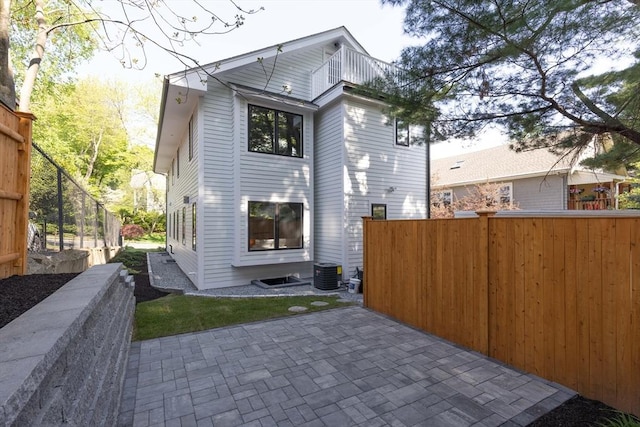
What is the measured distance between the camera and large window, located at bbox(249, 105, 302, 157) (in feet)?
28.2

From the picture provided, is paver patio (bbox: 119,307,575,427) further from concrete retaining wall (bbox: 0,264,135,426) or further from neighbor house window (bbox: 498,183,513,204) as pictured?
neighbor house window (bbox: 498,183,513,204)

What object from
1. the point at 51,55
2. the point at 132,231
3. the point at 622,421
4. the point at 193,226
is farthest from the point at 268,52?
the point at 132,231

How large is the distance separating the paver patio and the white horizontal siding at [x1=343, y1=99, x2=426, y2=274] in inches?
177

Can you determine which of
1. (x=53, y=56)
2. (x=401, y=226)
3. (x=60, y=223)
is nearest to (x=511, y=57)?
(x=401, y=226)

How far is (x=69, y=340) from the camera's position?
1664 millimetres

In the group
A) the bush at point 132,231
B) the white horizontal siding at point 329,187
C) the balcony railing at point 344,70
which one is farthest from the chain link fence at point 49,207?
the bush at point 132,231

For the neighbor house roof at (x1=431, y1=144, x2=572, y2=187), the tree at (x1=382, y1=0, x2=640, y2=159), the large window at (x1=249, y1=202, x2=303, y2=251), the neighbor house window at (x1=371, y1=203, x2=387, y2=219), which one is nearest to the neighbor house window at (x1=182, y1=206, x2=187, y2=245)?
the large window at (x1=249, y1=202, x2=303, y2=251)

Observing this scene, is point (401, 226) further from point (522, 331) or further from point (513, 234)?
point (522, 331)

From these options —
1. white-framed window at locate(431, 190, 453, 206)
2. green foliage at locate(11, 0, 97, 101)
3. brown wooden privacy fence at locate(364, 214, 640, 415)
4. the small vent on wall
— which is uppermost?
green foliage at locate(11, 0, 97, 101)

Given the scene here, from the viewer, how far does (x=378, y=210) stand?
960cm

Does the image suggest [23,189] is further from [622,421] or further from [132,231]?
[132,231]

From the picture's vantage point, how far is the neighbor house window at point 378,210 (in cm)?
944

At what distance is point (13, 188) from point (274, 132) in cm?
632

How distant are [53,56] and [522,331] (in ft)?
64.8
